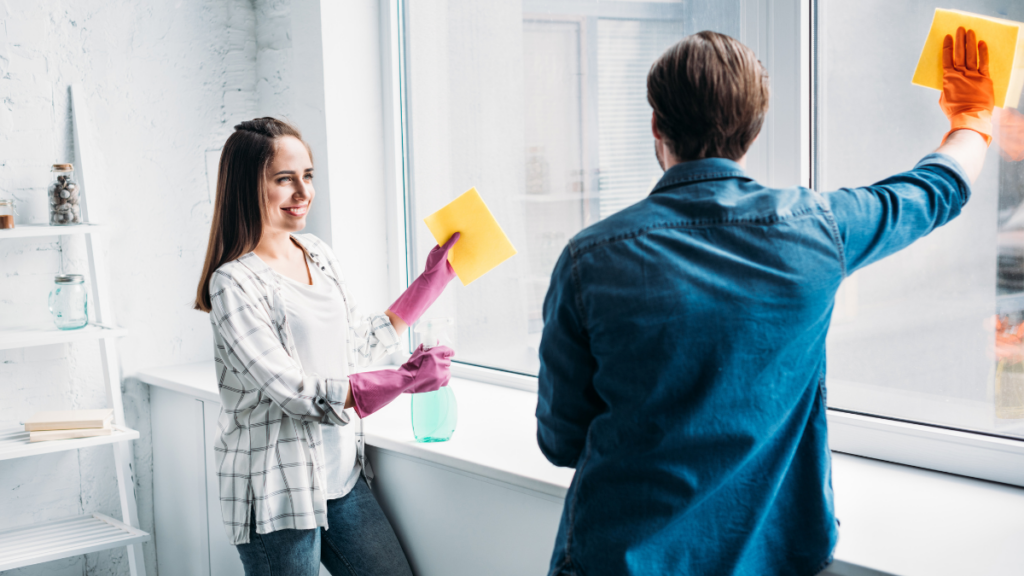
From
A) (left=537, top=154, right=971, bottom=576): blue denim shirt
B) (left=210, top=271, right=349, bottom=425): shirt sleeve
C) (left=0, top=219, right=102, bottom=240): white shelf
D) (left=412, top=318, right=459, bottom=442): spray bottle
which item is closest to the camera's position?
(left=537, top=154, right=971, bottom=576): blue denim shirt

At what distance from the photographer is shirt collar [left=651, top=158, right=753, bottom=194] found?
85 centimetres

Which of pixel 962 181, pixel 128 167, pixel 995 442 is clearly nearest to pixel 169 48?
pixel 128 167

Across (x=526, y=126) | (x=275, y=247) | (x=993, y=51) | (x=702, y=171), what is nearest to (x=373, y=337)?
(x=275, y=247)

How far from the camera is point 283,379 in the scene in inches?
53.6

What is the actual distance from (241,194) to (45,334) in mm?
898

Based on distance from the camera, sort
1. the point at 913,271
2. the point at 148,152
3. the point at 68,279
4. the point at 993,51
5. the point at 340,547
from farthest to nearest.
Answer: the point at 148,152 → the point at 68,279 → the point at 340,547 → the point at 913,271 → the point at 993,51

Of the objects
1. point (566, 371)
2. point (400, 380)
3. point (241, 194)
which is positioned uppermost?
point (241, 194)

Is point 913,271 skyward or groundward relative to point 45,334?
skyward

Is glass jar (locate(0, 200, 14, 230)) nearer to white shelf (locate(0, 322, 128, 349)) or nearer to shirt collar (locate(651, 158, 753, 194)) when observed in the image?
white shelf (locate(0, 322, 128, 349))

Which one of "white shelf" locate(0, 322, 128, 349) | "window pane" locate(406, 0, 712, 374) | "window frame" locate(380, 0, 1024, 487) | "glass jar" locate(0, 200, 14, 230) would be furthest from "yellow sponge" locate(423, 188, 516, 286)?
"glass jar" locate(0, 200, 14, 230)

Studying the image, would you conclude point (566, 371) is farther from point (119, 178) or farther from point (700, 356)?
point (119, 178)

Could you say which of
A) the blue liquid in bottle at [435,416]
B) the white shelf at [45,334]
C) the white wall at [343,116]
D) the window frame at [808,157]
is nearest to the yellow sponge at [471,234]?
the blue liquid in bottle at [435,416]

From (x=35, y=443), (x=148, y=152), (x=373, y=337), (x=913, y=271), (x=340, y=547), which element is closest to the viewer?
(x=913, y=271)

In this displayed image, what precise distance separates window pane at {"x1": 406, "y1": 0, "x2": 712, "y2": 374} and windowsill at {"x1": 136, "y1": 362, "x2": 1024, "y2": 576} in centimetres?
39
